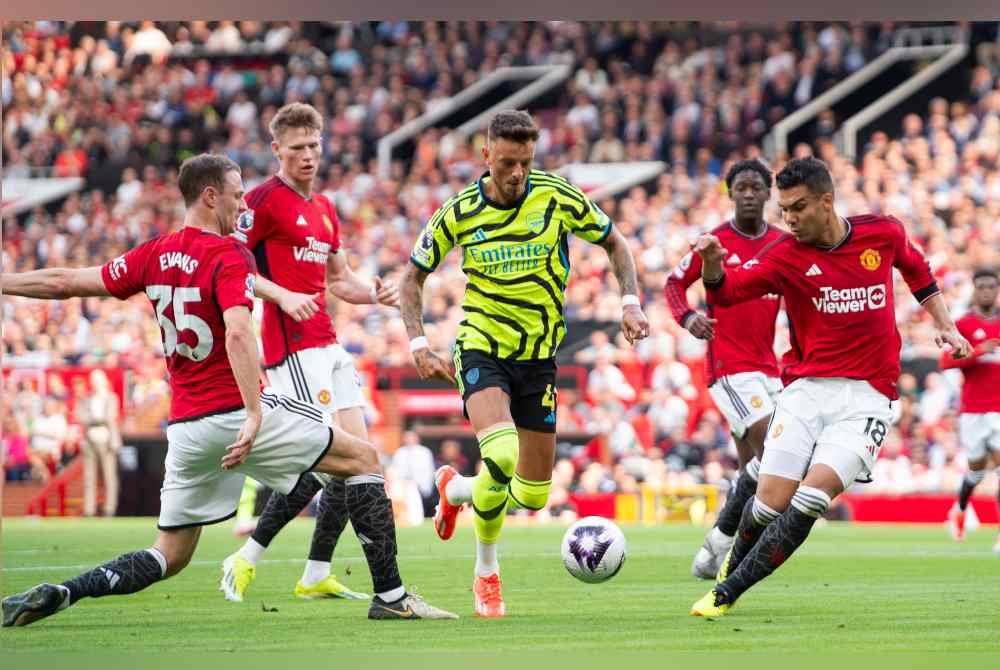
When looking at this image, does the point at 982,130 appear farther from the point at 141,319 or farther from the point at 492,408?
the point at 492,408

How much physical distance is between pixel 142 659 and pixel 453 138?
2549cm

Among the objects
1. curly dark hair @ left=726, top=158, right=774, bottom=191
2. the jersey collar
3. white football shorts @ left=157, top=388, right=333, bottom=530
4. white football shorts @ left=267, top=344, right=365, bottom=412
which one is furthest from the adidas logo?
curly dark hair @ left=726, top=158, right=774, bottom=191

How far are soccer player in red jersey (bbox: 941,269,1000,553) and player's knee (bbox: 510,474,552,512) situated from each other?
690cm

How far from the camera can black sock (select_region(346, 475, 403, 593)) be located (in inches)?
324

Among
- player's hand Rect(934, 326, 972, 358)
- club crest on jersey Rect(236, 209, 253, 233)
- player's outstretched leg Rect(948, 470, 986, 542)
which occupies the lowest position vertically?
player's outstretched leg Rect(948, 470, 986, 542)

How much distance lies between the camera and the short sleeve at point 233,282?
752 cm

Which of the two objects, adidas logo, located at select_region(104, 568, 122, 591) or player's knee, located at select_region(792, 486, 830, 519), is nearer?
adidas logo, located at select_region(104, 568, 122, 591)

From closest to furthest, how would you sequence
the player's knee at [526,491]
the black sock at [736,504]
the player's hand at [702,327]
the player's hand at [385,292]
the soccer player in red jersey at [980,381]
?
1. the player's knee at [526,491]
2. the player's hand at [385,292]
3. the player's hand at [702,327]
4. the black sock at [736,504]
5. the soccer player in red jersey at [980,381]

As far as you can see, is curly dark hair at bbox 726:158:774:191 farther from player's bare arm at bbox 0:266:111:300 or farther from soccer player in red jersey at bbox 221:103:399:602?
player's bare arm at bbox 0:266:111:300

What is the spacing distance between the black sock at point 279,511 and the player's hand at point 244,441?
6.82 feet

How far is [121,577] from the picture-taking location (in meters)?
7.87

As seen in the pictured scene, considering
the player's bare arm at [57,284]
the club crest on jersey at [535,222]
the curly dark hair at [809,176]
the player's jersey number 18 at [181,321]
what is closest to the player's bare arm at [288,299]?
the player's jersey number 18 at [181,321]

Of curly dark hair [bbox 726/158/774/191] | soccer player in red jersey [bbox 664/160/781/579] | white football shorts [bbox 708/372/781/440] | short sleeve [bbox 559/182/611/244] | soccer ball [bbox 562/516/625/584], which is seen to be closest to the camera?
short sleeve [bbox 559/182/611/244]

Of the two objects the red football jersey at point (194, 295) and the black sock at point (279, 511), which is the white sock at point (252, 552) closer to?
the black sock at point (279, 511)
